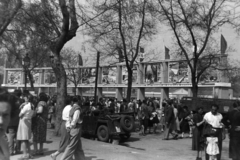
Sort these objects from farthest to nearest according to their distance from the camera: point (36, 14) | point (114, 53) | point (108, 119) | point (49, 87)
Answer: point (49, 87)
point (114, 53)
point (36, 14)
point (108, 119)

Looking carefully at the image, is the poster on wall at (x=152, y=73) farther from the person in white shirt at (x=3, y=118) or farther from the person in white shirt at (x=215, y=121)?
the person in white shirt at (x=3, y=118)

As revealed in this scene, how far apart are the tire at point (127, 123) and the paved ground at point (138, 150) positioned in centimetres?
73

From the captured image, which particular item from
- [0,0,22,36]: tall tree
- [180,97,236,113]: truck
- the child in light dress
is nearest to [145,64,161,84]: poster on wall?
[180,97,236,113]: truck

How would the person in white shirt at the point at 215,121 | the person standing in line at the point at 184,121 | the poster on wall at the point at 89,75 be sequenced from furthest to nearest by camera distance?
the poster on wall at the point at 89,75
the person standing in line at the point at 184,121
the person in white shirt at the point at 215,121

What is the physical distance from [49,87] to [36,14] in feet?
140

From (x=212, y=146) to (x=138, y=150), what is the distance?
11.7 feet

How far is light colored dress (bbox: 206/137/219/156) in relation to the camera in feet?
25.2

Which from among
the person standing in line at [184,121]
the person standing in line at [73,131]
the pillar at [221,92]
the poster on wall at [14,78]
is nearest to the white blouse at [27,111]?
the person standing in line at [73,131]

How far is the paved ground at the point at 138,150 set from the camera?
898 centimetres

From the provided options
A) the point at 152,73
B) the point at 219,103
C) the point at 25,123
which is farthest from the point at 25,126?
the point at 152,73

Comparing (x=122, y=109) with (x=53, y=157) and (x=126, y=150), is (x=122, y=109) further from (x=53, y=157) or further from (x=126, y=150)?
(x=53, y=157)

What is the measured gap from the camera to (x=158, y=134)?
621 inches

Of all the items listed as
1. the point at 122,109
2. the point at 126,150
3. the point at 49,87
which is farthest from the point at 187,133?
the point at 49,87

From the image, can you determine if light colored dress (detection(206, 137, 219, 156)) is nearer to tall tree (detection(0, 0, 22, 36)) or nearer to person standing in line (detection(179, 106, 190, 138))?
person standing in line (detection(179, 106, 190, 138))
